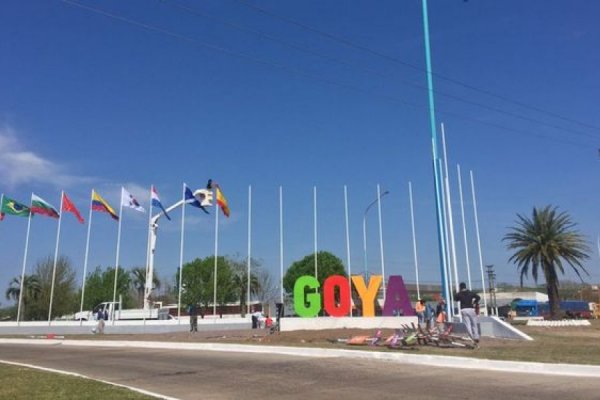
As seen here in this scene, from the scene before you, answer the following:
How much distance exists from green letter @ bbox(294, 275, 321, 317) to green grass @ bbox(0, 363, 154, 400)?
19582mm

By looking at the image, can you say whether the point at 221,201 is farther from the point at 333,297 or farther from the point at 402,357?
the point at 402,357

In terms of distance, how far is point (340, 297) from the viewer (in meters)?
32.9

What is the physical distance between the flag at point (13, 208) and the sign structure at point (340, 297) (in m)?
22.0

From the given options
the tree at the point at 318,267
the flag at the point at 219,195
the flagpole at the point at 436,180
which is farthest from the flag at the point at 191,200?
the tree at the point at 318,267

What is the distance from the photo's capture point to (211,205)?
4309cm

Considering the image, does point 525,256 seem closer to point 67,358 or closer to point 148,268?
point 148,268

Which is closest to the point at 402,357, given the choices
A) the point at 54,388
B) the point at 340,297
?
the point at 54,388

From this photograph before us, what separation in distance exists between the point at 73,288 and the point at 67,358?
187 ft

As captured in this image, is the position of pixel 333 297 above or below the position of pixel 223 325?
above

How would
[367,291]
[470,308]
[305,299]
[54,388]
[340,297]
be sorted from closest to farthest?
[54,388] < [470,308] < [305,299] < [340,297] < [367,291]

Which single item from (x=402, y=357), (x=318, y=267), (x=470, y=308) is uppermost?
(x=318, y=267)

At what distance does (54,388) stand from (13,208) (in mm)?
34675

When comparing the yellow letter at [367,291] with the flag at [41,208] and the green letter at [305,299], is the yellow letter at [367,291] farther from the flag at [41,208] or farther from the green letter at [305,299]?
the flag at [41,208]

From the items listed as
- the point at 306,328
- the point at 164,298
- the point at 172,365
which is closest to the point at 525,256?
the point at 306,328
